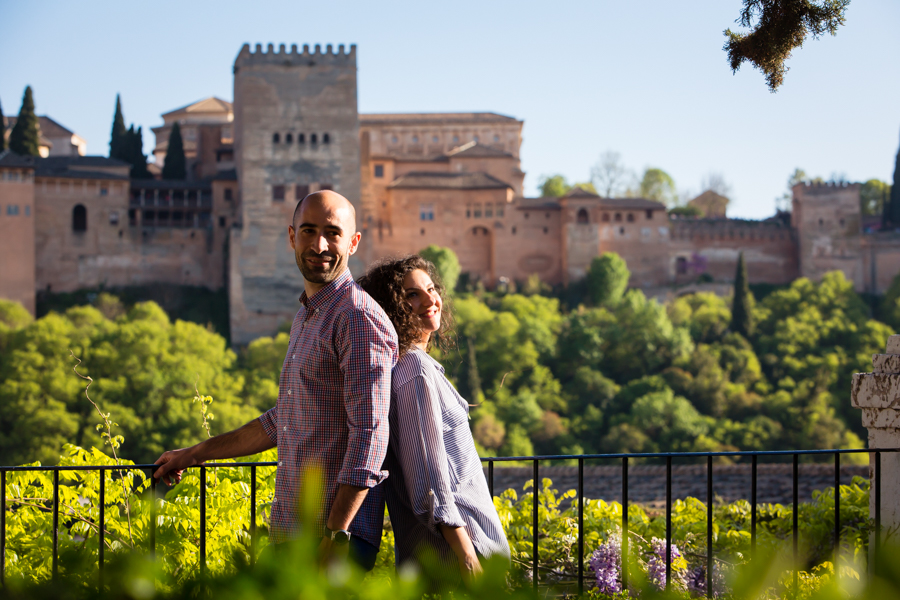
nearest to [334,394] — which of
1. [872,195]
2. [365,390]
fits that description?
[365,390]

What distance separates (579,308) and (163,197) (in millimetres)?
18009

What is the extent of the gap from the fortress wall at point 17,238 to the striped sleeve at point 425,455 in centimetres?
3843

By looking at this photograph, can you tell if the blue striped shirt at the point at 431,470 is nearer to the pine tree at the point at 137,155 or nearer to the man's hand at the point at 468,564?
the man's hand at the point at 468,564

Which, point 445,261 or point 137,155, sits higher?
point 137,155

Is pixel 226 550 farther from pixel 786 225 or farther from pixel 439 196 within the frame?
pixel 786 225

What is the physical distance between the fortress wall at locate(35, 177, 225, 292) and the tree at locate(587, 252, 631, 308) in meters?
15.8

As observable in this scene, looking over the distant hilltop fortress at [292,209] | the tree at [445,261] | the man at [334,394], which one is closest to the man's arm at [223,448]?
the man at [334,394]

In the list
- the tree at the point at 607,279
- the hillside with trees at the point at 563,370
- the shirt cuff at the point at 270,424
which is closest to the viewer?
the shirt cuff at the point at 270,424

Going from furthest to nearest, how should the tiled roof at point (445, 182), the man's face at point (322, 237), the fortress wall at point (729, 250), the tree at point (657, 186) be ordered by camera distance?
the tree at point (657, 186)
the fortress wall at point (729, 250)
the tiled roof at point (445, 182)
the man's face at point (322, 237)

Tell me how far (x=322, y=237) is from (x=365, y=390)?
468mm

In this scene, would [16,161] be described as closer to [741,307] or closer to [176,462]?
[741,307]

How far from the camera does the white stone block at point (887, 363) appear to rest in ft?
13.5

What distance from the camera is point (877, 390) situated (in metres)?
4.16

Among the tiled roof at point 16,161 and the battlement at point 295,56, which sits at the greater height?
the battlement at point 295,56
